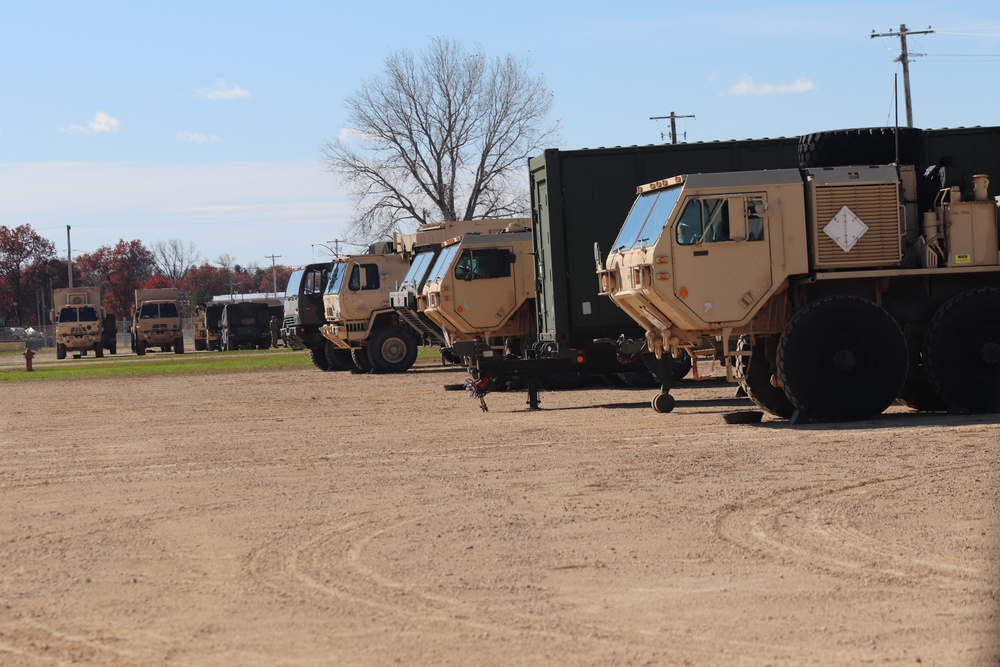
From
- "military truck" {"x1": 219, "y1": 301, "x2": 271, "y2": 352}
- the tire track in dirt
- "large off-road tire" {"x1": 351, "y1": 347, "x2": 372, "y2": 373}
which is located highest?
"military truck" {"x1": 219, "y1": 301, "x2": 271, "y2": 352}

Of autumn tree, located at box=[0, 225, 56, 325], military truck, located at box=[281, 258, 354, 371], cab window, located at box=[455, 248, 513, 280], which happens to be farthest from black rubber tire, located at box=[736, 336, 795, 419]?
autumn tree, located at box=[0, 225, 56, 325]

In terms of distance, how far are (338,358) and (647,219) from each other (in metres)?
19.8

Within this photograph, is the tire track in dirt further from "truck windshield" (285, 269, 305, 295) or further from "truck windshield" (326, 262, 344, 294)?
"truck windshield" (285, 269, 305, 295)

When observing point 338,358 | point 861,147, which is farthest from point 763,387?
point 338,358

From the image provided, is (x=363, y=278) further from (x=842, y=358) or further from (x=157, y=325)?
(x=157, y=325)

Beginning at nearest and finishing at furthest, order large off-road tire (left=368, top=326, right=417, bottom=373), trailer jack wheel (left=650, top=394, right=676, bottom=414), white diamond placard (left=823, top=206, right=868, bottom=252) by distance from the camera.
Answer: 1. white diamond placard (left=823, top=206, right=868, bottom=252)
2. trailer jack wheel (left=650, top=394, right=676, bottom=414)
3. large off-road tire (left=368, top=326, right=417, bottom=373)

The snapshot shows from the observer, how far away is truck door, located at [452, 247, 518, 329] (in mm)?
22656

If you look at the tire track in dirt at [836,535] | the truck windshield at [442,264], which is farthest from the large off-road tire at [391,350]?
the tire track in dirt at [836,535]

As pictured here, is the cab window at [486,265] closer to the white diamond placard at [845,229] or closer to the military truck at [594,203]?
the military truck at [594,203]

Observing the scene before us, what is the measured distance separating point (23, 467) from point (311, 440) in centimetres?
301

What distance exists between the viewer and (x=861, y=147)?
15203 mm

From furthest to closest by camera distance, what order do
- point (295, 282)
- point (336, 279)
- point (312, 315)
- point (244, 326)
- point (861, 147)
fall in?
point (244, 326)
point (295, 282)
point (312, 315)
point (336, 279)
point (861, 147)

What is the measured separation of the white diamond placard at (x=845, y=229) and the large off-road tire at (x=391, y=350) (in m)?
16.7

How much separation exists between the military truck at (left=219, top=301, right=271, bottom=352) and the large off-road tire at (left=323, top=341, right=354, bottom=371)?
96.9ft
